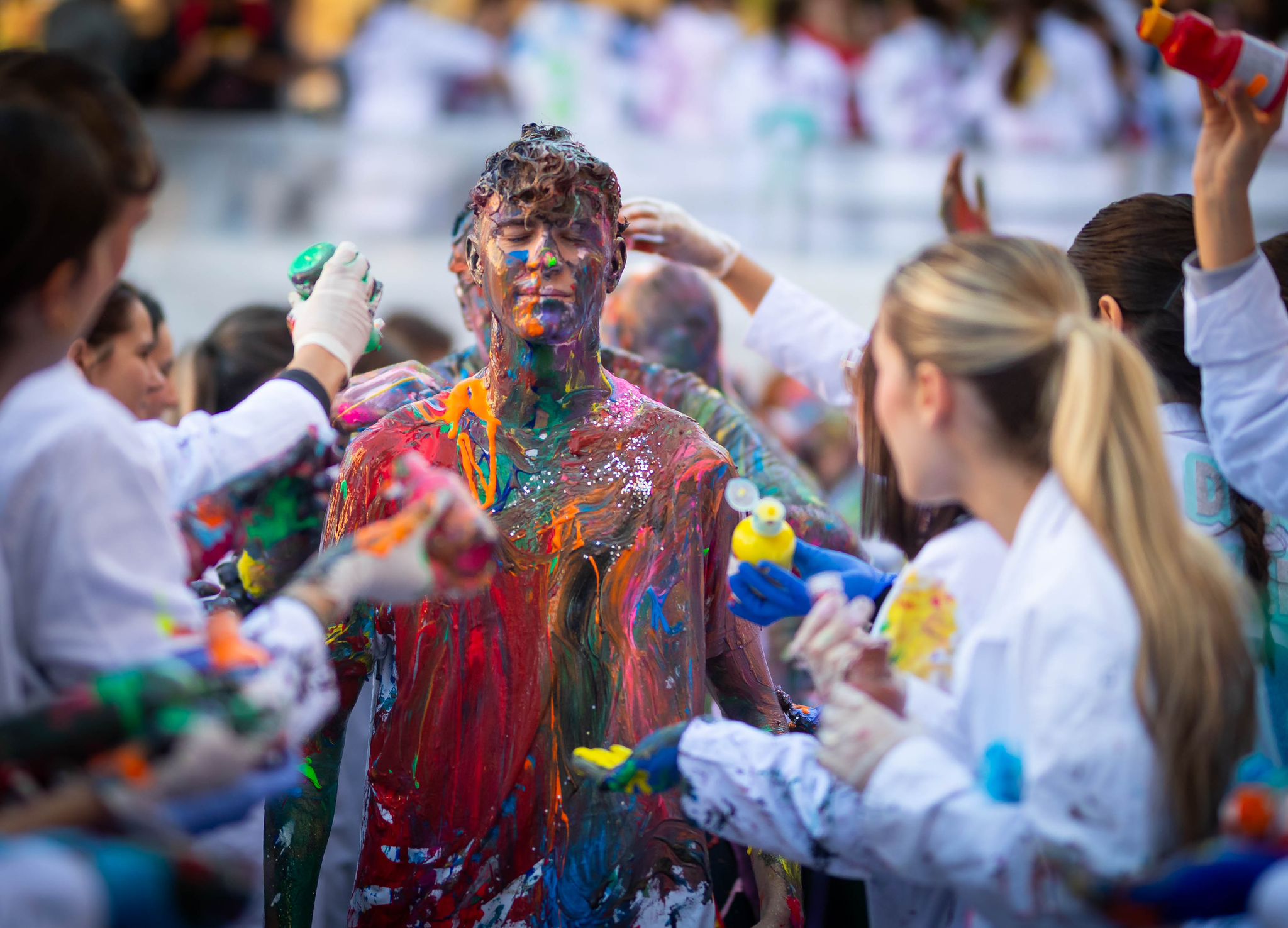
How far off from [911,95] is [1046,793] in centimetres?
636

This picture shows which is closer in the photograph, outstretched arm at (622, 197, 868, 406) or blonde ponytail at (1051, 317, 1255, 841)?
blonde ponytail at (1051, 317, 1255, 841)

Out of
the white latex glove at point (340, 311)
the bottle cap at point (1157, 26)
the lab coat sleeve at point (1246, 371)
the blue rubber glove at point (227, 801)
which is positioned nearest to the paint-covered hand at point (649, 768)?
the blue rubber glove at point (227, 801)

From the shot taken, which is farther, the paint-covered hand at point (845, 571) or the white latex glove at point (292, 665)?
the paint-covered hand at point (845, 571)

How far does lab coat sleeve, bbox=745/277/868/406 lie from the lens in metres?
2.92

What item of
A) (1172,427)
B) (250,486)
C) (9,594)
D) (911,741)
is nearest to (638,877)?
(911,741)

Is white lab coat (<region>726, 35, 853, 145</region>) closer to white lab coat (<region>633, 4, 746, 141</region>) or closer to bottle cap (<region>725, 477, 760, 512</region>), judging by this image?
white lab coat (<region>633, 4, 746, 141</region>)

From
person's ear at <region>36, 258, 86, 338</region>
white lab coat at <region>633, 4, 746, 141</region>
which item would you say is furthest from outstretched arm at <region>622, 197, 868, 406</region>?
white lab coat at <region>633, 4, 746, 141</region>

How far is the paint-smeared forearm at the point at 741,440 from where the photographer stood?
8.56 feet

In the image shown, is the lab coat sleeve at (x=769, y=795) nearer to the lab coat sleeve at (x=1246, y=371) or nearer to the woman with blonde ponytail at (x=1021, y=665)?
the woman with blonde ponytail at (x=1021, y=665)

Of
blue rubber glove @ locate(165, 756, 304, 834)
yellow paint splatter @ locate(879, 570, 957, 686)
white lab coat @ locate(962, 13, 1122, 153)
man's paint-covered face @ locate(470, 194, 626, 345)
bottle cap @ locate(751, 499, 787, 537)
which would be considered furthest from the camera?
white lab coat @ locate(962, 13, 1122, 153)

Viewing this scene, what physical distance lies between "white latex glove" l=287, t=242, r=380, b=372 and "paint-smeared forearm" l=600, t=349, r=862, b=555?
2.28 feet

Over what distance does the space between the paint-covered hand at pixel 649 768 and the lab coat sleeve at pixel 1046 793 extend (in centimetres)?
27

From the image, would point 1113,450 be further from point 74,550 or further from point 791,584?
point 74,550

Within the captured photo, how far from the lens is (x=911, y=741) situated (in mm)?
1470
